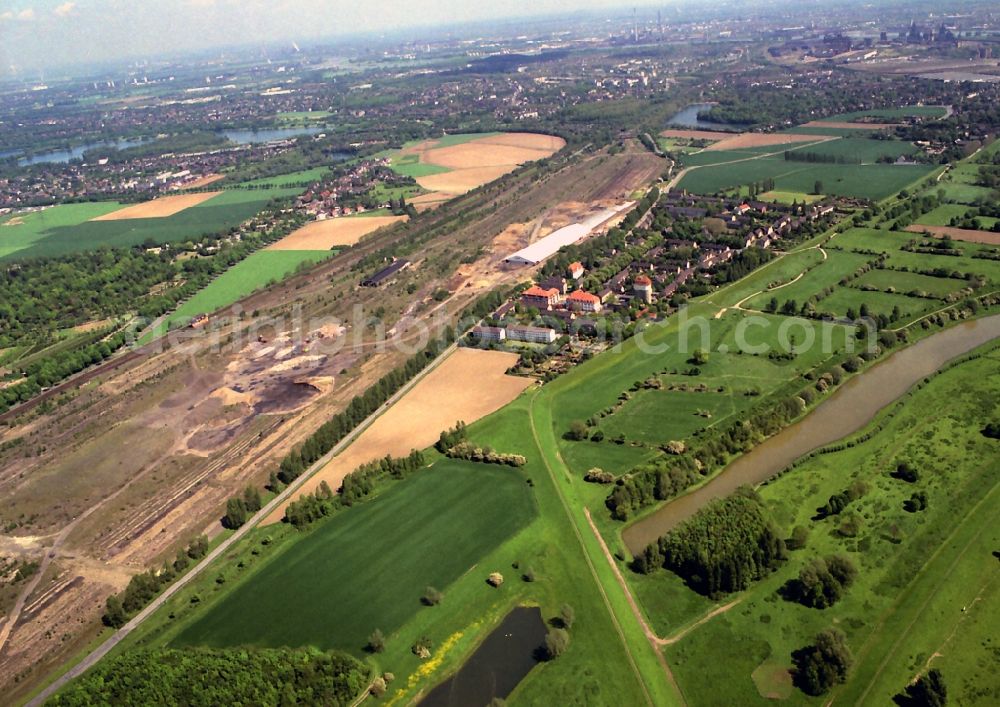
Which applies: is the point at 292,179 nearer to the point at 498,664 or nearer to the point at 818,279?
the point at 818,279

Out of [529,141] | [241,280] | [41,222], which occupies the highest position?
[529,141]

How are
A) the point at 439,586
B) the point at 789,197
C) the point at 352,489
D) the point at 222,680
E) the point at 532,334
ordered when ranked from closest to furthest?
the point at 222,680, the point at 439,586, the point at 352,489, the point at 532,334, the point at 789,197

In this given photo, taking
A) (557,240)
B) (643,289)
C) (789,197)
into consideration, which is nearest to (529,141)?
(789,197)

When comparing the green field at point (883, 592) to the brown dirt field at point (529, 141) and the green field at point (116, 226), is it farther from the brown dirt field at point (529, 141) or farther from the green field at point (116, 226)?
the brown dirt field at point (529, 141)

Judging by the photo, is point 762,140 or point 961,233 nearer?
point 961,233

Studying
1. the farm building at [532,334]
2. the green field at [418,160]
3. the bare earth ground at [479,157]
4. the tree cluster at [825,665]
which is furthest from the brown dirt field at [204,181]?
the tree cluster at [825,665]

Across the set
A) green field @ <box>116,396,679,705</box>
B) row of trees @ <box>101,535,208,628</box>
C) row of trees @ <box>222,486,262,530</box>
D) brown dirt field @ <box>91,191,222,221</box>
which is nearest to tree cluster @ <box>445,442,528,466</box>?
green field @ <box>116,396,679,705</box>

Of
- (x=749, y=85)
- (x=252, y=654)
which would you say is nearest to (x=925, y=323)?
(x=252, y=654)
